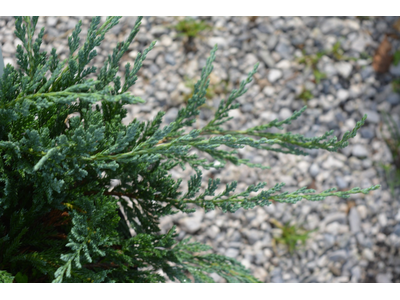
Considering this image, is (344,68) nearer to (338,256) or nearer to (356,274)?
(338,256)

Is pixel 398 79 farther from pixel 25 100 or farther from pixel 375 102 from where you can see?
pixel 25 100

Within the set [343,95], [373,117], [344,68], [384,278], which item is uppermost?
[344,68]

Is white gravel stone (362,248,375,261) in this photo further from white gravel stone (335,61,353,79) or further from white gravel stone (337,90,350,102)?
white gravel stone (335,61,353,79)

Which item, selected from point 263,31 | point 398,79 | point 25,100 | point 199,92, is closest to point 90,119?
point 25,100

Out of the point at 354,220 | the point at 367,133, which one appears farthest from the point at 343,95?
the point at 354,220

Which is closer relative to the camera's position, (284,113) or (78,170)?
(78,170)

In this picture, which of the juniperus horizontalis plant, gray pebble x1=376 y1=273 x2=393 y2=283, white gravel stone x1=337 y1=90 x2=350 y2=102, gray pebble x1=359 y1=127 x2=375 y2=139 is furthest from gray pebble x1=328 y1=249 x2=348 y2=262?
the juniperus horizontalis plant

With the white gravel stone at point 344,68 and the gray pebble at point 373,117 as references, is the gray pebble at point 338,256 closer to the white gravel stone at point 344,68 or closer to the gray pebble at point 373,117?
the gray pebble at point 373,117

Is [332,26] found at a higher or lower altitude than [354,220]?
higher

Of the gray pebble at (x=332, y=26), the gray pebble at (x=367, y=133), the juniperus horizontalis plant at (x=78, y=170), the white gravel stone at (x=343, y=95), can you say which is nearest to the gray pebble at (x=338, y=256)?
the gray pebble at (x=367, y=133)

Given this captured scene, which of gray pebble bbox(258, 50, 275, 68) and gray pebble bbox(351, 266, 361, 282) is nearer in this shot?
gray pebble bbox(351, 266, 361, 282)

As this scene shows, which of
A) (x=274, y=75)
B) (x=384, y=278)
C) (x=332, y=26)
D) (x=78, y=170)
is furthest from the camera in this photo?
(x=332, y=26)

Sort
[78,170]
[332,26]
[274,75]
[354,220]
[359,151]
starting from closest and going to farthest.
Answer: [78,170], [354,220], [359,151], [274,75], [332,26]

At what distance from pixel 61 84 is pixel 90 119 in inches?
5.7
